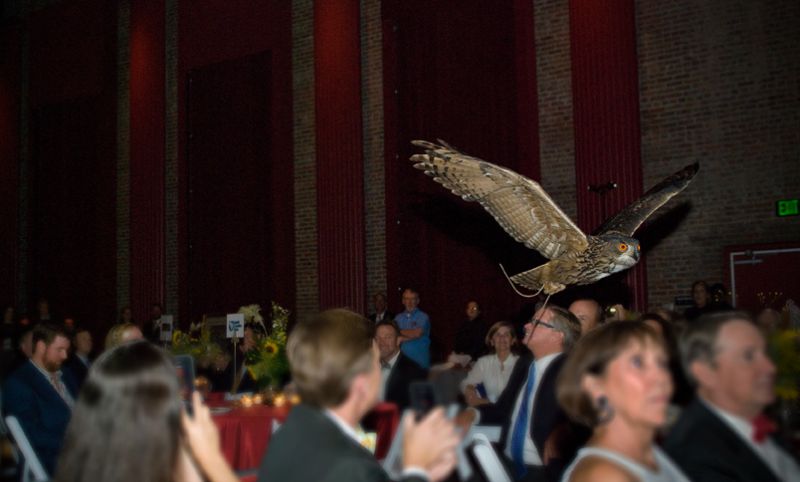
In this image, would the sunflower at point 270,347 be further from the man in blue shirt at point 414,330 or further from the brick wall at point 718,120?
the brick wall at point 718,120

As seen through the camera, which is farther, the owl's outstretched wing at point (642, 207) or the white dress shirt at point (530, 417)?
the owl's outstretched wing at point (642, 207)

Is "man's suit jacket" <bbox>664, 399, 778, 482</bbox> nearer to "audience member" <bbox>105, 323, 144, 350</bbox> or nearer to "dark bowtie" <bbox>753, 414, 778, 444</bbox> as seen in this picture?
"dark bowtie" <bbox>753, 414, 778, 444</bbox>

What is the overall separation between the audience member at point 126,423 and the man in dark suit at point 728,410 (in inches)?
52.1

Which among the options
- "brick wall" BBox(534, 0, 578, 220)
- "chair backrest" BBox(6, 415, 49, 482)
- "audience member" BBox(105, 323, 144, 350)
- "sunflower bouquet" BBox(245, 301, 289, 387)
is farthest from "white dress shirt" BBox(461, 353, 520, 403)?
"brick wall" BBox(534, 0, 578, 220)

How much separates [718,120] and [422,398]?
7943mm

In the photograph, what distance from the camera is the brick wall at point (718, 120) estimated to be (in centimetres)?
837

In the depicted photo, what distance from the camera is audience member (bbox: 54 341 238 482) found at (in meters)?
1.65

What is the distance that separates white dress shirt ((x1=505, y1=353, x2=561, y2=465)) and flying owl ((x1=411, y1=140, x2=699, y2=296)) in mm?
2531

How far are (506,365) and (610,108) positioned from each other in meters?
4.03

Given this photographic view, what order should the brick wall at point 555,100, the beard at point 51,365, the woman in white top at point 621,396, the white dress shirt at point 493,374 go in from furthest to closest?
1. the brick wall at point 555,100
2. the white dress shirt at point 493,374
3. the beard at point 51,365
4. the woman in white top at point 621,396

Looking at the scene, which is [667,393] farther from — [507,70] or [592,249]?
[507,70]

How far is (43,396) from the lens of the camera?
4.66 m

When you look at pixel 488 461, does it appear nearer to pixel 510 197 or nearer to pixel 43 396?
pixel 43 396

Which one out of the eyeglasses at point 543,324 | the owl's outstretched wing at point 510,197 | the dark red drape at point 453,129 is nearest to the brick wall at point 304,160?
the dark red drape at point 453,129
